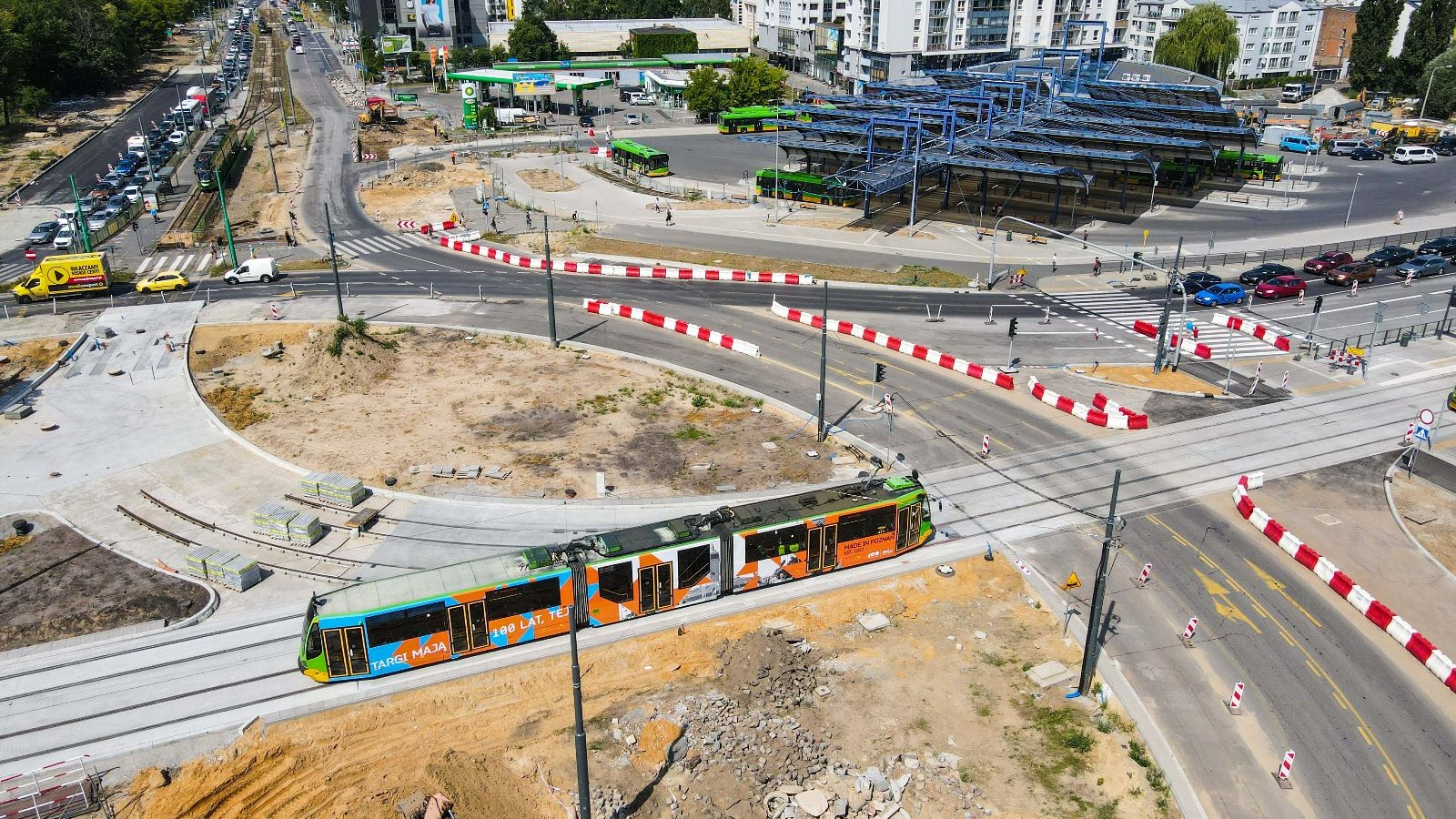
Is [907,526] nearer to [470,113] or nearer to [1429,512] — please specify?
[1429,512]

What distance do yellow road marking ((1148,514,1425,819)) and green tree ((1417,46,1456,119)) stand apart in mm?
114789

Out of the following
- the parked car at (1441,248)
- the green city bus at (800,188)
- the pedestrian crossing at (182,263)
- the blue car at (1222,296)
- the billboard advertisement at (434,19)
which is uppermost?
the billboard advertisement at (434,19)

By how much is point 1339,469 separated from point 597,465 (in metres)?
30.5

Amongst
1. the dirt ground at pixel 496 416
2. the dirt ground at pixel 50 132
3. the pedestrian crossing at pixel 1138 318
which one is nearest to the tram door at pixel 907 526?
the dirt ground at pixel 496 416

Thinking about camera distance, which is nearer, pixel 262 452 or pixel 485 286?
pixel 262 452

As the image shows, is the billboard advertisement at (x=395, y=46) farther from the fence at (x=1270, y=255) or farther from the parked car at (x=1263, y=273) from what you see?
the parked car at (x=1263, y=273)

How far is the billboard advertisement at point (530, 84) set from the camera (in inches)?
4993

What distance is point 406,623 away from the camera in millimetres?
27062

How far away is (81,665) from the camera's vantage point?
29.0 metres

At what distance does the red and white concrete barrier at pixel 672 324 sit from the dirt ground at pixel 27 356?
29.4 meters

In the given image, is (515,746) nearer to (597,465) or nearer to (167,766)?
(167,766)

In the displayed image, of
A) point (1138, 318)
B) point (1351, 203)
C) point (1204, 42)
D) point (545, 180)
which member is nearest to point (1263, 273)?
point (1138, 318)

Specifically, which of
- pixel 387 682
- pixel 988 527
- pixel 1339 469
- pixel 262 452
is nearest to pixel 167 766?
pixel 387 682

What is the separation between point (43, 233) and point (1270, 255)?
307ft
